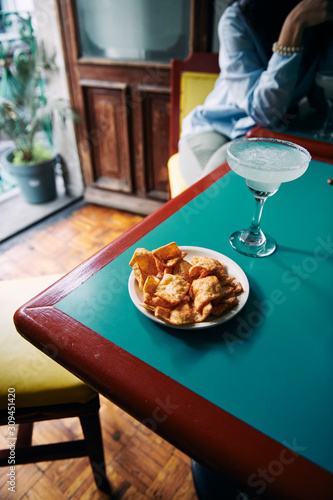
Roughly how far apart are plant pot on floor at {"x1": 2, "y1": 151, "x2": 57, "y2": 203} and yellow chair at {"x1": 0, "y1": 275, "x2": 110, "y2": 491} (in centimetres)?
183

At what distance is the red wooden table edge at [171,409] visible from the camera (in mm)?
454

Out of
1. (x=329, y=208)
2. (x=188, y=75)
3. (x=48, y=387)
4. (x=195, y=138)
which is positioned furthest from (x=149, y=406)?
(x=188, y=75)

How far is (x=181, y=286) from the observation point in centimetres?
67

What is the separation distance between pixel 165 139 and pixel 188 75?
1.84ft

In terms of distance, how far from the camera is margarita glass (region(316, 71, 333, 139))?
1269mm

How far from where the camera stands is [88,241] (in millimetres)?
2408

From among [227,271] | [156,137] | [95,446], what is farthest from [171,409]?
[156,137]

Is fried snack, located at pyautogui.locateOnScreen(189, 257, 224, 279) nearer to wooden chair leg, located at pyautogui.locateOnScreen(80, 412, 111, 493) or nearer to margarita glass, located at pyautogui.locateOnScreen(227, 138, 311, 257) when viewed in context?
margarita glass, located at pyautogui.locateOnScreen(227, 138, 311, 257)

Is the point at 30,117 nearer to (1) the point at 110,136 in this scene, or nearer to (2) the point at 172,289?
(1) the point at 110,136

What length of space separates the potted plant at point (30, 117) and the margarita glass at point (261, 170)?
193 cm

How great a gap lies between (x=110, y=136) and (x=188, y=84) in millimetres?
827

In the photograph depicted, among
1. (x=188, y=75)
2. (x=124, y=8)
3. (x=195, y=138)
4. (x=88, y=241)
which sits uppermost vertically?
(x=124, y=8)

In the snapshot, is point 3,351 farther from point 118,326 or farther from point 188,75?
point 188,75

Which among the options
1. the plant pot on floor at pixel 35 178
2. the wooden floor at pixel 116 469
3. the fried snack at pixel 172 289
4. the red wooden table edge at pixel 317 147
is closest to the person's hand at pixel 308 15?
the red wooden table edge at pixel 317 147
